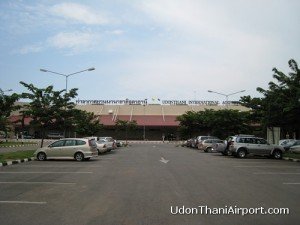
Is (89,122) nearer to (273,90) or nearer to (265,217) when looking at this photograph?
(273,90)

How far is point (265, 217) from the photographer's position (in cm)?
922

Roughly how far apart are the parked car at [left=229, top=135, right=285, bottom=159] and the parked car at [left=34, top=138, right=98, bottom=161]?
11075mm

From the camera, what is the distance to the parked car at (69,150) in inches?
1064

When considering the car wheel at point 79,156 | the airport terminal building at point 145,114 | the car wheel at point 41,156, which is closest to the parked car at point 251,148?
the car wheel at point 79,156

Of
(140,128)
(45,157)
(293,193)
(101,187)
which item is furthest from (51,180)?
(140,128)

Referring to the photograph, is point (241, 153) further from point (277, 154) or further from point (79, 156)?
point (79, 156)

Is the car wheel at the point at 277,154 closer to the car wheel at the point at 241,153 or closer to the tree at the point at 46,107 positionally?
the car wheel at the point at 241,153

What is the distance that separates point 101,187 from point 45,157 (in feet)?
46.7

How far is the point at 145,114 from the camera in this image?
90875mm

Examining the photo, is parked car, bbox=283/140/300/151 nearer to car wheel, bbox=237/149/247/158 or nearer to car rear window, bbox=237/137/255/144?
car rear window, bbox=237/137/255/144

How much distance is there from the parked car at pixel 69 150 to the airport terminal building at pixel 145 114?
56065mm

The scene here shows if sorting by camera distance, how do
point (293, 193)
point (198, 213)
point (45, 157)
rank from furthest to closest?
point (45, 157)
point (293, 193)
point (198, 213)

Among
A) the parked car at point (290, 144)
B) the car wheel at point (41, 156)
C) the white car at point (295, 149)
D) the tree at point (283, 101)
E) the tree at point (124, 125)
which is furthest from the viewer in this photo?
the tree at point (124, 125)

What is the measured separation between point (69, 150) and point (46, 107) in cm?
870
